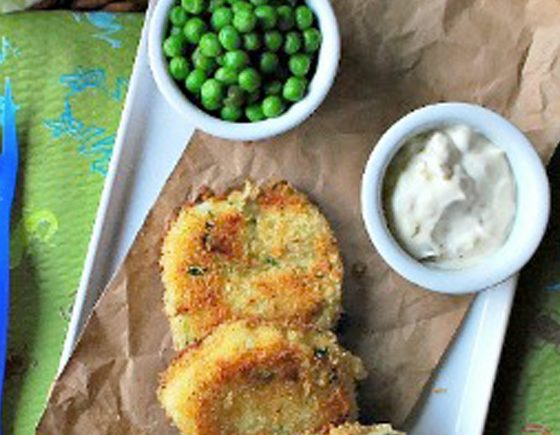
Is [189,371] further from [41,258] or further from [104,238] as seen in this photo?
[41,258]

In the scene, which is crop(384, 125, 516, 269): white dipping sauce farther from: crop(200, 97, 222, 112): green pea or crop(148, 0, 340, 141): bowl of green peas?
crop(200, 97, 222, 112): green pea

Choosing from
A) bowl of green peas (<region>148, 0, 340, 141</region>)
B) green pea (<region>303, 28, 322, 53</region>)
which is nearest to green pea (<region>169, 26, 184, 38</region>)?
bowl of green peas (<region>148, 0, 340, 141</region>)

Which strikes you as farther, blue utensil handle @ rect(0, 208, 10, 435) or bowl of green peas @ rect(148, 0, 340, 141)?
blue utensil handle @ rect(0, 208, 10, 435)

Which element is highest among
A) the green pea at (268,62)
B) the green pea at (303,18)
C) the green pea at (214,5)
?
the green pea at (303,18)

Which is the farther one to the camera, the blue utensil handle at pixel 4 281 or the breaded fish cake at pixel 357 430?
the blue utensil handle at pixel 4 281

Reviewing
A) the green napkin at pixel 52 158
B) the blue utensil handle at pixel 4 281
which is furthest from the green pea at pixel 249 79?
the blue utensil handle at pixel 4 281

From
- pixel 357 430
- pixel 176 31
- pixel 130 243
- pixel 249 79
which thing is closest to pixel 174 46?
pixel 176 31

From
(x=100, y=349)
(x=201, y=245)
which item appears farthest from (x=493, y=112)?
(x=100, y=349)

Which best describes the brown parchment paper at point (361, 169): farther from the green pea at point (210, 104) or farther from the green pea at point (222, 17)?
the green pea at point (222, 17)
